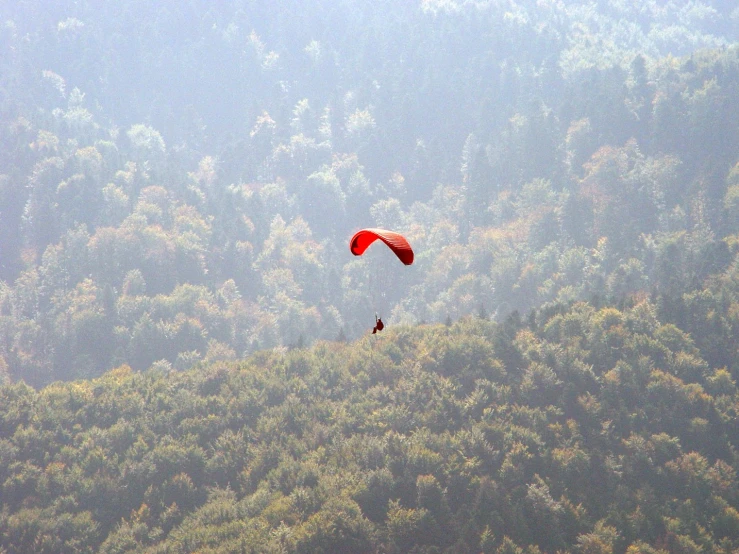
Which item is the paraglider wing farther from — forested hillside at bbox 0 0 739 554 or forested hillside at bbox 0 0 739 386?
forested hillside at bbox 0 0 739 386

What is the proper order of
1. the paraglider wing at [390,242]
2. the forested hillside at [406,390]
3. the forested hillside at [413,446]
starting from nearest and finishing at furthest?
the paraglider wing at [390,242], the forested hillside at [413,446], the forested hillside at [406,390]

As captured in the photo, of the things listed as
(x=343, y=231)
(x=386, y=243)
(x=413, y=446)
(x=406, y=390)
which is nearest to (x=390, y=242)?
(x=386, y=243)

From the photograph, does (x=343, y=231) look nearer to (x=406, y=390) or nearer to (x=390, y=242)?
(x=406, y=390)

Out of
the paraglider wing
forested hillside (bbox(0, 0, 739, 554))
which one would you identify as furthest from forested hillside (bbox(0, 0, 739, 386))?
the paraglider wing

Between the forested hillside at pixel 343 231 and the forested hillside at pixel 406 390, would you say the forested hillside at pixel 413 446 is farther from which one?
the forested hillside at pixel 343 231

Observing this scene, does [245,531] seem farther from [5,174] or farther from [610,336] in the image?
[5,174]

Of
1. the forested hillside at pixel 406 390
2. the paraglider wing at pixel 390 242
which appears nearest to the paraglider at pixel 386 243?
the paraglider wing at pixel 390 242

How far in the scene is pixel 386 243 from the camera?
32500mm

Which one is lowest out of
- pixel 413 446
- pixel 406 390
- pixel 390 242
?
pixel 413 446

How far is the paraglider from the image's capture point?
3144 centimetres

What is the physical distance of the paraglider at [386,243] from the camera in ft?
103

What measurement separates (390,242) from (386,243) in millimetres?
232

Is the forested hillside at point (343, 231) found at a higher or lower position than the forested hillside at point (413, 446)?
higher

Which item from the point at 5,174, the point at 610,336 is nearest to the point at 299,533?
the point at 610,336
